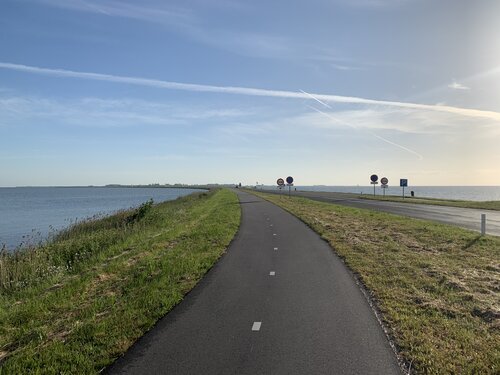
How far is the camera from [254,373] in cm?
498

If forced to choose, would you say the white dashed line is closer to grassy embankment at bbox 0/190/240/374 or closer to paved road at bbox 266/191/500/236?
grassy embankment at bbox 0/190/240/374

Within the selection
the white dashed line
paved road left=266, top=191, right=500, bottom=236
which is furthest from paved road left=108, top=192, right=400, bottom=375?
paved road left=266, top=191, right=500, bottom=236

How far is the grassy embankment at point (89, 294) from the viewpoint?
5.82 m

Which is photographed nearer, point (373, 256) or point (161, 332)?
point (161, 332)

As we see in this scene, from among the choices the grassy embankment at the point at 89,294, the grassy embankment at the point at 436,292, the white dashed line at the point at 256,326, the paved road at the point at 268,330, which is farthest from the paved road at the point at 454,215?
the white dashed line at the point at 256,326

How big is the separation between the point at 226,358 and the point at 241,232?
45.5ft

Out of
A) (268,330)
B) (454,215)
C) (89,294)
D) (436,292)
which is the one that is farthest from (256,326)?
(454,215)

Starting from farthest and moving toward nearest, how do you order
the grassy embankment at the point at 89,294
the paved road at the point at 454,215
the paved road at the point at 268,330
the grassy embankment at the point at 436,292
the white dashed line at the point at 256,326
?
the paved road at the point at 454,215 → the white dashed line at the point at 256,326 → the grassy embankment at the point at 89,294 → the grassy embankment at the point at 436,292 → the paved road at the point at 268,330

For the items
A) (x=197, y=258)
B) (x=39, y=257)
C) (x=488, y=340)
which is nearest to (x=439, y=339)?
(x=488, y=340)

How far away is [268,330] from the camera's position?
6.46 metres

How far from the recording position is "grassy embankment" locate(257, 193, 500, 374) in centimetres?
548

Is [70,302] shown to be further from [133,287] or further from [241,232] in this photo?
[241,232]

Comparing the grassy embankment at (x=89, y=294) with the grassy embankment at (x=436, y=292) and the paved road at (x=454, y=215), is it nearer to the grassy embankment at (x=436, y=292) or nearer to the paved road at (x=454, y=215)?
the grassy embankment at (x=436, y=292)

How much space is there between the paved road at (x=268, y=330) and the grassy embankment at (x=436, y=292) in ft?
1.65
